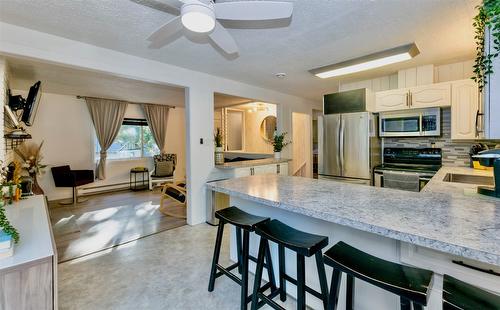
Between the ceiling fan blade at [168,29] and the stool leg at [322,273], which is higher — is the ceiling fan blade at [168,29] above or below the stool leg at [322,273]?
above

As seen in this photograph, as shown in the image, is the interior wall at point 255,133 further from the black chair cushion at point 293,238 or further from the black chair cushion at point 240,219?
the black chair cushion at point 293,238

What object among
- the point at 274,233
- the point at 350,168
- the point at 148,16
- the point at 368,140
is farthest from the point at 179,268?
the point at 368,140

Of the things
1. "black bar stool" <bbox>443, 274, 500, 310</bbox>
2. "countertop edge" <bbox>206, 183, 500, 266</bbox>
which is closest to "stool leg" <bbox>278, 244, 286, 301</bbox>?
"countertop edge" <bbox>206, 183, 500, 266</bbox>

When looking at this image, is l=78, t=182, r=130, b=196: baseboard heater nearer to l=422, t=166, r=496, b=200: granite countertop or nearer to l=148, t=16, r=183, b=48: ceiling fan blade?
l=148, t=16, r=183, b=48: ceiling fan blade

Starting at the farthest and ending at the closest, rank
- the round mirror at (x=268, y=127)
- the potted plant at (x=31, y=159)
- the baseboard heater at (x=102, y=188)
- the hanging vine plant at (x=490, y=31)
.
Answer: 1. the round mirror at (x=268, y=127)
2. the baseboard heater at (x=102, y=188)
3. the potted plant at (x=31, y=159)
4. the hanging vine plant at (x=490, y=31)

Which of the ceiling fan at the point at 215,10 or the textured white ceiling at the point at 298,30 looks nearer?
the ceiling fan at the point at 215,10

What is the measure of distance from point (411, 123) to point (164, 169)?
566cm

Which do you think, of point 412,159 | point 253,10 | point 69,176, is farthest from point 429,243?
point 69,176

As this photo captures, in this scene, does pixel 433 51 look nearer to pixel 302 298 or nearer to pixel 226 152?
pixel 302 298

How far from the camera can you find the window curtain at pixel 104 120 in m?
5.63

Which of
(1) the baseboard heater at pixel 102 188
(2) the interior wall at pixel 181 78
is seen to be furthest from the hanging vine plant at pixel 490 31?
(1) the baseboard heater at pixel 102 188

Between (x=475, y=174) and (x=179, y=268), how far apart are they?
3387mm

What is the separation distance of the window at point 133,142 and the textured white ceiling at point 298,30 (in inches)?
Result: 155

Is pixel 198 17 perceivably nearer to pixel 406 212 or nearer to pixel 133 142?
pixel 406 212
